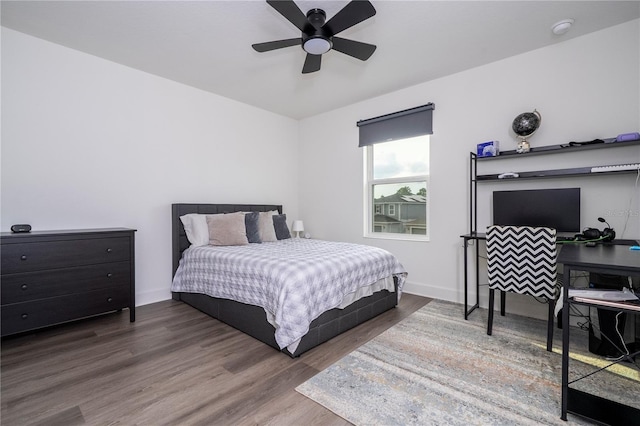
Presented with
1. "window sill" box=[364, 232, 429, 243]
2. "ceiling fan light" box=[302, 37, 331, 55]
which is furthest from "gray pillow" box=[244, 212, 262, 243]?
"ceiling fan light" box=[302, 37, 331, 55]

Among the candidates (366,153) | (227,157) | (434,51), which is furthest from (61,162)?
(434,51)

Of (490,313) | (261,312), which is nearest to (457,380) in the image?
(490,313)

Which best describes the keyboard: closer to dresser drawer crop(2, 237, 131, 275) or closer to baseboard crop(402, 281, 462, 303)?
baseboard crop(402, 281, 462, 303)

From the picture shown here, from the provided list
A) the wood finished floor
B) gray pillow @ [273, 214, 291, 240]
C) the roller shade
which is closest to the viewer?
the wood finished floor

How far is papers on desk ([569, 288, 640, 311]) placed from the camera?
133 centimetres

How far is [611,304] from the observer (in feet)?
4.42

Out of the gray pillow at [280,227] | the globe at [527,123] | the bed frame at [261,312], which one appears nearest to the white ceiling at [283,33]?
the globe at [527,123]

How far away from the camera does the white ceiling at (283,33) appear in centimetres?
221

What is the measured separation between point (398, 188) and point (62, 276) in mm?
3699

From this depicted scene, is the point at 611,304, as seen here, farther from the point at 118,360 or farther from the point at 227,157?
the point at 227,157

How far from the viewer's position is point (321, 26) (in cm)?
207

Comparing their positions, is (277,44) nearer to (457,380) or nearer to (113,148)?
(113,148)

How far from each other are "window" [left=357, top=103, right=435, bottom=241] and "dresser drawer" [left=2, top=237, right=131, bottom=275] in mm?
2995

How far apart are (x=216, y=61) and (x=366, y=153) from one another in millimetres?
2237
